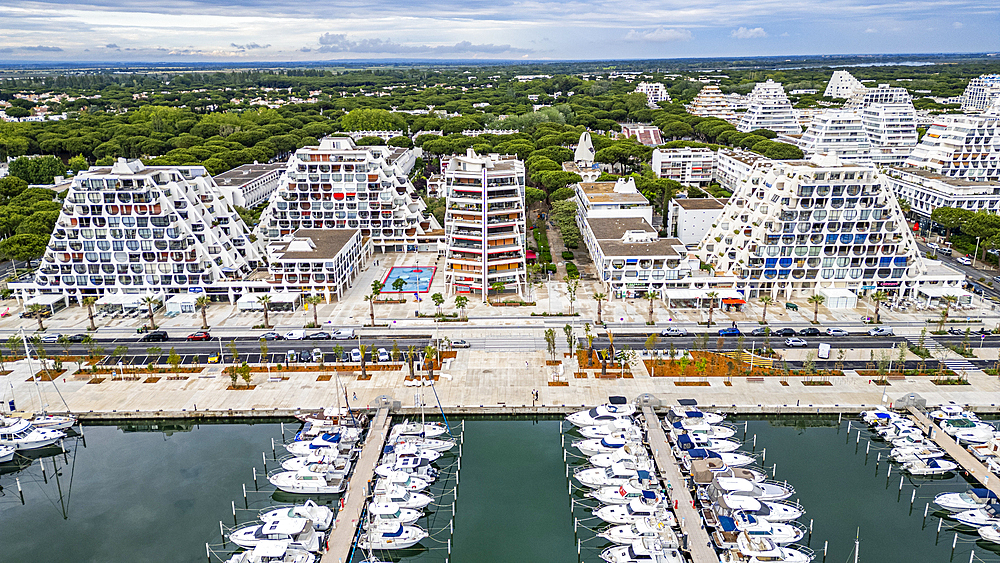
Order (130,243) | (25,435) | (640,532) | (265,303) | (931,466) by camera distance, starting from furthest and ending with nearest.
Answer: (130,243) < (265,303) < (25,435) < (931,466) < (640,532)

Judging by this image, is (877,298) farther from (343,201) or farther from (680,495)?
(343,201)

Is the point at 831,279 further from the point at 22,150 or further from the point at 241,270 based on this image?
the point at 22,150

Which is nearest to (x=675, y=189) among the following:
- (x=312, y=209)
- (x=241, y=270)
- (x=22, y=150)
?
(x=312, y=209)

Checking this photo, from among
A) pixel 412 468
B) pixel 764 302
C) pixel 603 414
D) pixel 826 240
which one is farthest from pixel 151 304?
pixel 826 240

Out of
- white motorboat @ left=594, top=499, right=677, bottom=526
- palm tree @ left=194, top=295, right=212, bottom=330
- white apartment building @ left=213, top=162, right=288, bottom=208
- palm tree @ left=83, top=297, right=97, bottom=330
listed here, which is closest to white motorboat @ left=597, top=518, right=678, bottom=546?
white motorboat @ left=594, top=499, right=677, bottom=526

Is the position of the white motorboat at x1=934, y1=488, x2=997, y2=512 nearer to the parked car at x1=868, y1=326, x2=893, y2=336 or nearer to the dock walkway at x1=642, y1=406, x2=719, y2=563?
the dock walkway at x1=642, y1=406, x2=719, y2=563

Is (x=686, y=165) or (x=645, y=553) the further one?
(x=686, y=165)
